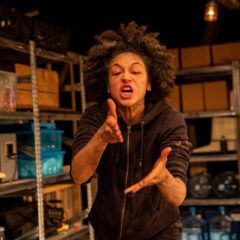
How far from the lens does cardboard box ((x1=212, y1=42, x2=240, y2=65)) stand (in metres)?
4.50

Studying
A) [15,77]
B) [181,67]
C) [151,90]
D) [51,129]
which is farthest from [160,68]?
[181,67]

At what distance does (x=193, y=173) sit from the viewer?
15.9ft

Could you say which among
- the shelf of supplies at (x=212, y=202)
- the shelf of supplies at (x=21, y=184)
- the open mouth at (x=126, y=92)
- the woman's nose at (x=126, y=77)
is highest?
the woman's nose at (x=126, y=77)

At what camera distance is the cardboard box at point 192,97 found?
457cm

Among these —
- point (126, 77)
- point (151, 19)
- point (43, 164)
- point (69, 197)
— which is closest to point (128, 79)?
point (126, 77)

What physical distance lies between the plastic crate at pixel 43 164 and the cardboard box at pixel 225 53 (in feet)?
6.11

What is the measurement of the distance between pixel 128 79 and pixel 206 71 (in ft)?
10.1

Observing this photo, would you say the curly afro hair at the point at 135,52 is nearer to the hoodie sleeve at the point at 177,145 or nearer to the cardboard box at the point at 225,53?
the hoodie sleeve at the point at 177,145

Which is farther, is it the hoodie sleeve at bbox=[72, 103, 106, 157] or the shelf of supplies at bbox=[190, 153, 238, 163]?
the shelf of supplies at bbox=[190, 153, 238, 163]

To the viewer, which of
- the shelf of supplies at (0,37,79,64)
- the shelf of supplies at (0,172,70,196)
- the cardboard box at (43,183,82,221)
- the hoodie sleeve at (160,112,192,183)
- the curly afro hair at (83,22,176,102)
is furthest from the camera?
the cardboard box at (43,183,82,221)

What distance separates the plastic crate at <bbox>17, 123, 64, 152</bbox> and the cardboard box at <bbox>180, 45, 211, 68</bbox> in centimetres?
162

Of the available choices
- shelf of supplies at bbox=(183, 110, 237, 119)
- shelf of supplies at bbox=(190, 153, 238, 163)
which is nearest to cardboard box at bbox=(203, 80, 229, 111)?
shelf of supplies at bbox=(183, 110, 237, 119)

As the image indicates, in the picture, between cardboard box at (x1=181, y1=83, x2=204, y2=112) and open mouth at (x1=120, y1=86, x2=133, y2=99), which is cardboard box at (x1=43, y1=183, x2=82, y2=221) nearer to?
cardboard box at (x1=181, y1=83, x2=204, y2=112)

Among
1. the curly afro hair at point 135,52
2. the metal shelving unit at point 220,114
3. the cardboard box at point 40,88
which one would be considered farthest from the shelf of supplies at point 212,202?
the curly afro hair at point 135,52
